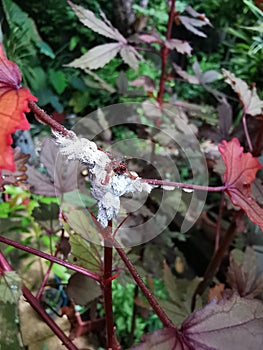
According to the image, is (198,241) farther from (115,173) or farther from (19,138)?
(115,173)

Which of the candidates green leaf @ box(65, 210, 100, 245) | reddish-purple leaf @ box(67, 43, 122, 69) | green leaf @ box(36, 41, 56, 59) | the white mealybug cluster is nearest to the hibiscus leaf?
reddish-purple leaf @ box(67, 43, 122, 69)

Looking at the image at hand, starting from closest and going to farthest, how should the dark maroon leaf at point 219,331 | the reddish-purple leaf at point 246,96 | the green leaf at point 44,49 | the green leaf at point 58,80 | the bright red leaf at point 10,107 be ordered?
1. the bright red leaf at point 10,107
2. the dark maroon leaf at point 219,331
3. the reddish-purple leaf at point 246,96
4. the green leaf at point 44,49
5. the green leaf at point 58,80

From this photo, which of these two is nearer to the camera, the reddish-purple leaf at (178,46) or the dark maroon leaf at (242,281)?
the dark maroon leaf at (242,281)

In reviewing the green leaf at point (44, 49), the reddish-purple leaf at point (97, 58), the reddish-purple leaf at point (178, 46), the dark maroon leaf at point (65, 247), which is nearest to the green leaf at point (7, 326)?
the dark maroon leaf at point (65, 247)

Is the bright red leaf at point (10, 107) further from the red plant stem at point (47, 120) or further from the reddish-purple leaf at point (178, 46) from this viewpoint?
the reddish-purple leaf at point (178, 46)

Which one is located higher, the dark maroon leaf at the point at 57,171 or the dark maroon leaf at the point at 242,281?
the dark maroon leaf at the point at 57,171

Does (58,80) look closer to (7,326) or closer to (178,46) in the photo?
(178,46)

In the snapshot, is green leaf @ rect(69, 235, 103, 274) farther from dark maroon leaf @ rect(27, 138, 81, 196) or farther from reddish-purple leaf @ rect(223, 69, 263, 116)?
reddish-purple leaf @ rect(223, 69, 263, 116)
